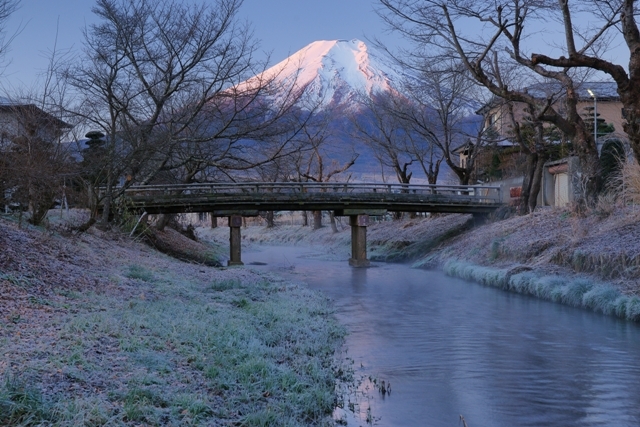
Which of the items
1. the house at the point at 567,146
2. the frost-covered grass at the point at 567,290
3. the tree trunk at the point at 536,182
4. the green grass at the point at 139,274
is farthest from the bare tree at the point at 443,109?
the green grass at the point at 139,274

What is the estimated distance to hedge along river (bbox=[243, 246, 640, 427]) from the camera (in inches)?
306

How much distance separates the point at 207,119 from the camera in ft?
99.1

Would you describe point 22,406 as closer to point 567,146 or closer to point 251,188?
point 251,188

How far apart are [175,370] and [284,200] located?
83.1 ft

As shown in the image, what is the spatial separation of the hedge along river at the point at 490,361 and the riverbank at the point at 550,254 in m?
0.49

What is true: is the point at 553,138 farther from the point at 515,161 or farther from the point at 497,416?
the point at 497,416

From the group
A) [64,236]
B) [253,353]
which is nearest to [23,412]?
[253,353]

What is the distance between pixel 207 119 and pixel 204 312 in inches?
775

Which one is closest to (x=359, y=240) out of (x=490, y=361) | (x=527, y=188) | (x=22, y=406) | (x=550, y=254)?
(x=527, y=188)

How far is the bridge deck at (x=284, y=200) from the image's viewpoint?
31359 mm

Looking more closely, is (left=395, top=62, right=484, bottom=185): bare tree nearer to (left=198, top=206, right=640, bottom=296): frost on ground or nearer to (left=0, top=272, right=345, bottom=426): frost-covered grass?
(left=198, top=206, right=640, bottom=296): frost on ground

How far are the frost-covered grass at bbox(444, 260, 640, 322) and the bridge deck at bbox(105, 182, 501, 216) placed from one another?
1015 centimetres

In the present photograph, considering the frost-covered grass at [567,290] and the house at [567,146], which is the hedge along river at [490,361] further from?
the house at [567,146]

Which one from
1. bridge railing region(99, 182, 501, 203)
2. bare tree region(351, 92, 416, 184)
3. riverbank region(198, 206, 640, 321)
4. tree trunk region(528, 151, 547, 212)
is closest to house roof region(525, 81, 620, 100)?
tree trunk region(528, 151, 547, 212)
